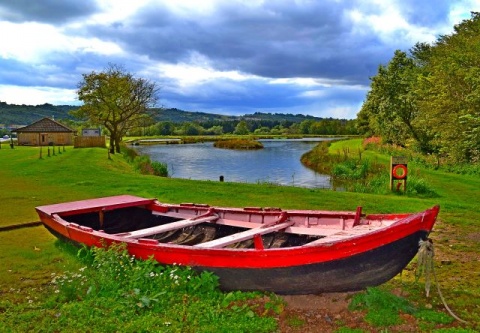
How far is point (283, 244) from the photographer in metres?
8.20

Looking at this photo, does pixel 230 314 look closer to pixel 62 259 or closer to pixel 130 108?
pixel 62 259

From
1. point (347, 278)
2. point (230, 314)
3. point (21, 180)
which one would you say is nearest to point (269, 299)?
point (230, 314)

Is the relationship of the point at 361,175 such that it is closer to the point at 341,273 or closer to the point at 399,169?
the point at 399,169

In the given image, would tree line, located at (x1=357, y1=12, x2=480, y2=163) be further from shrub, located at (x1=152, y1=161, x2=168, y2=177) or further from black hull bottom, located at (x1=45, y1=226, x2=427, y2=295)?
shrub, located at (x1=152, y1=161, x2=168, y2=177)

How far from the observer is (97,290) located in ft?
23.0

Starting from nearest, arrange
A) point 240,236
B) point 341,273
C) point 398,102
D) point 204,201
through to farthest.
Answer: point 341,273 → point 240,236 → point 204,201 → point 398,102

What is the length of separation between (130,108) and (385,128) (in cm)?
2878

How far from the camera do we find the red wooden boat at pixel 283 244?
6156 mm

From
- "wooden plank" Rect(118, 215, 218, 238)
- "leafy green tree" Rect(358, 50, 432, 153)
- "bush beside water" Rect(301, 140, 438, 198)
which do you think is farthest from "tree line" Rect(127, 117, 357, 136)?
"wooden plank" Rect(118, 215, 218, 238)

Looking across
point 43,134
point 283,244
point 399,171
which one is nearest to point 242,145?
point 43,134

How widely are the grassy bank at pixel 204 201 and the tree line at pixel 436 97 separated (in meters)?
3.09

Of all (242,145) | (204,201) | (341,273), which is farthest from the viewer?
(242,145)

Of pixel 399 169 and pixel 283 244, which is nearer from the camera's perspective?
pixel 283 244

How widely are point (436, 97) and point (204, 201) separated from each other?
20838mm
